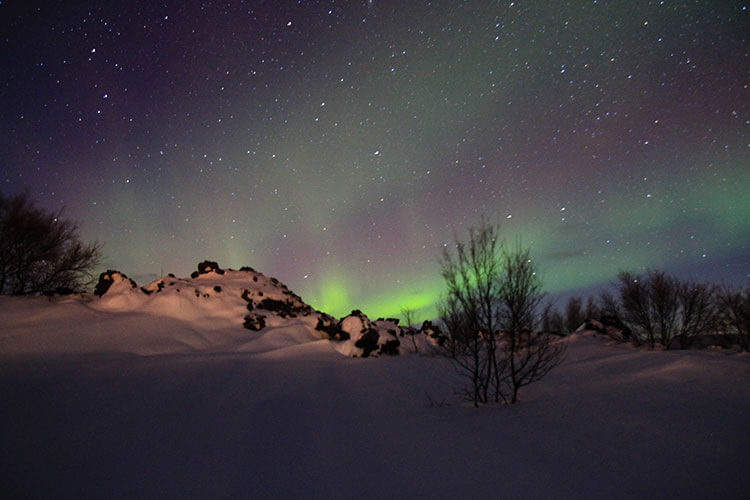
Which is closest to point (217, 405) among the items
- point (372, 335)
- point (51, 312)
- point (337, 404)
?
point (337, 404)

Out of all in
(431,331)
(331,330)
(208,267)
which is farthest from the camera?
(431,331)

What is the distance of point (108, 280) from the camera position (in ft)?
55.3

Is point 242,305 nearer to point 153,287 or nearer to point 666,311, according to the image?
point 153,287

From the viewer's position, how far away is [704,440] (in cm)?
367

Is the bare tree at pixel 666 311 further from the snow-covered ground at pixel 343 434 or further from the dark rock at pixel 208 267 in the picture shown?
the dark rock at pixel 208 267

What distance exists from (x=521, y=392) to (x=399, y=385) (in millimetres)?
3812

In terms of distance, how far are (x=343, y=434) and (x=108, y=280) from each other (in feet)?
62.4

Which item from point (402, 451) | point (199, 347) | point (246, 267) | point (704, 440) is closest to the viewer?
point (704, 440)

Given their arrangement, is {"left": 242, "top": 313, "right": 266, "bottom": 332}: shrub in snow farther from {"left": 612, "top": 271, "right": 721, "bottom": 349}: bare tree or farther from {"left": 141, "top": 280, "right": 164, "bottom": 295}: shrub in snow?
{"left": 612, "top": 271, "right": 721, "bottom": 349}: bare tree

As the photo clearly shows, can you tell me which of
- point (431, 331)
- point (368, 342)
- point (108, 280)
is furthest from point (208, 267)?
point (431, 331)

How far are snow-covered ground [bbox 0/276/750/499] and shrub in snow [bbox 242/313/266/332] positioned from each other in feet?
29.8

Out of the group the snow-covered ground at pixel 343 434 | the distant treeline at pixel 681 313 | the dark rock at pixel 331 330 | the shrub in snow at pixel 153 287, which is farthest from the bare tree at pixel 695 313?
the shrub in snow at pixel 153 287

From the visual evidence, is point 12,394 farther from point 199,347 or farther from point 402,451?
point 199,347

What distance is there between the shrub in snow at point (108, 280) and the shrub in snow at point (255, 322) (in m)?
6.61
